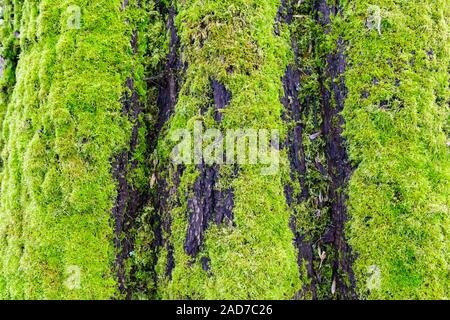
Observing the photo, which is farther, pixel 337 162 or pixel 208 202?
pixel 337 162

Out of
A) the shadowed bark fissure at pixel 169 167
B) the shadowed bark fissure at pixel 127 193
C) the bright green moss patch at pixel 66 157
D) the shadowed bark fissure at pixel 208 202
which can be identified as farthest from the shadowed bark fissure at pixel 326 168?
the bright green moss patch at pixel 66 157

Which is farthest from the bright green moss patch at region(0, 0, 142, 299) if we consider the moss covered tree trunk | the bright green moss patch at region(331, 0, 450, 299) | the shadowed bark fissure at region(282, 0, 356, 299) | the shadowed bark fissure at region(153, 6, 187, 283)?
the bright green moss patch at region(331, 0, 450, 299)

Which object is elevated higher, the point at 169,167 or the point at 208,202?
the point at 169,167

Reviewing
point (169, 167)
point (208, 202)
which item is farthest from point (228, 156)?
point (169, 167)

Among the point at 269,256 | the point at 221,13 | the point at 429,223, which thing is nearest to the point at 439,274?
the point at 429,223

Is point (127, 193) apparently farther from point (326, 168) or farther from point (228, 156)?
point (326, 168)
